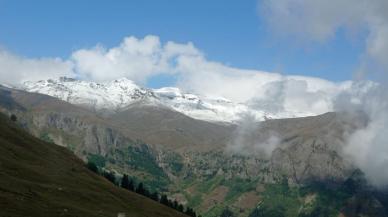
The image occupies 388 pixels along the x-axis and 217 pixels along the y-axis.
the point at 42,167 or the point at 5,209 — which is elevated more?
the point at 42,167

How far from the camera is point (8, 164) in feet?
465

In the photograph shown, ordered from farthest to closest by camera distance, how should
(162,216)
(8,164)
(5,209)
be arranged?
(162,216), (8,164), (5,209)

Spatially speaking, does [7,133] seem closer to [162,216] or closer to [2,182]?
[162,216]

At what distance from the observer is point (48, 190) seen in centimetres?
12875

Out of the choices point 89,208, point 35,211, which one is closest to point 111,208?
point 89,208

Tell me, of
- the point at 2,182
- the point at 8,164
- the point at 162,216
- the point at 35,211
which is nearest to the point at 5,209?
the point at 35,211

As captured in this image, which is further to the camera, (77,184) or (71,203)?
(77,184)

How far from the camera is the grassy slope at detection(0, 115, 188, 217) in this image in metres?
104

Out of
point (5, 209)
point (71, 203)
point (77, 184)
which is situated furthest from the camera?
point (77, 184)

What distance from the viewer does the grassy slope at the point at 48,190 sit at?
10393 cm

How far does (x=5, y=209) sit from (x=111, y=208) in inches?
2234

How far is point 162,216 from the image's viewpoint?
180 metres

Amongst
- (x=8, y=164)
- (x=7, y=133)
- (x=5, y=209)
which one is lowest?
(x=5, y=209)

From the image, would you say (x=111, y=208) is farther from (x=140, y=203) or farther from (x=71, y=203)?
(x=140, y=203)
